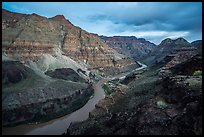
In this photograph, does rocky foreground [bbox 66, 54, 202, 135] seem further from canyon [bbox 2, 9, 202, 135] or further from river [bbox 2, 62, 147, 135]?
river [bbox 2, 62, 147, 135]

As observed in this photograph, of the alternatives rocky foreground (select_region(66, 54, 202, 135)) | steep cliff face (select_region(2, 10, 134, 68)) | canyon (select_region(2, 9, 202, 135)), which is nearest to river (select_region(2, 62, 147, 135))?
canyon (select_region(2, 9, 202, 135))

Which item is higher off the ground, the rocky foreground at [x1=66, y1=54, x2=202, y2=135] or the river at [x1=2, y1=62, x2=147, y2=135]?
the rocky foreground at [x1=66, y1=54, x2=202, y2=135]

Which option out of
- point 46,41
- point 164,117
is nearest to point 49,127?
point 164,117

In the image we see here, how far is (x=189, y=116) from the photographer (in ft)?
73.5

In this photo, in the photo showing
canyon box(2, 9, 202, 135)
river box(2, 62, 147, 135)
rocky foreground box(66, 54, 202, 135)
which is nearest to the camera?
rocky foreground box(66, 54, 202, 135)

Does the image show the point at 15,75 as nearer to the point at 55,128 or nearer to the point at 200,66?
the point at 55,128

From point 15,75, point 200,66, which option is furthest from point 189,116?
point 15,75

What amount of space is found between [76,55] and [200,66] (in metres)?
81.6

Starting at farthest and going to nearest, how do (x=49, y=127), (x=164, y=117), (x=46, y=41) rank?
(x=46, y=41), (x=49, y=127), (x=164, y=117)

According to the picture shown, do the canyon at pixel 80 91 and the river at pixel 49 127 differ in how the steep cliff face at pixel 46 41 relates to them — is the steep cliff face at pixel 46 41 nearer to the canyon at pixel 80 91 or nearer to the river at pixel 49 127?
the canyon at pixel 80 91

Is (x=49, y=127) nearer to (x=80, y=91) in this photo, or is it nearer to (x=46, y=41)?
(x=80, y=91)

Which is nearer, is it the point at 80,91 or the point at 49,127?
the point at 49,127

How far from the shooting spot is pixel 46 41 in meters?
91.7

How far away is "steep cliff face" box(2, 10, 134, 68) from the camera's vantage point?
3073 inches
